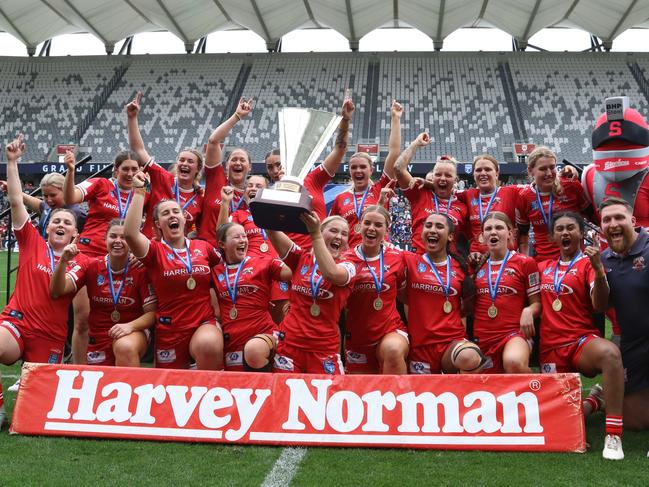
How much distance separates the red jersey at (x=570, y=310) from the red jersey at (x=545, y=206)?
802 mm

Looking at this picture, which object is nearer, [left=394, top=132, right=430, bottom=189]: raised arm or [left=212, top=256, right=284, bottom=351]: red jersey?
[left=212, top=256, right=284, bottom=351]: red jersey

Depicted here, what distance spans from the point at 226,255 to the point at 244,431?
129 centimetres

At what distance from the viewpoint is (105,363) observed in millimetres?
4602

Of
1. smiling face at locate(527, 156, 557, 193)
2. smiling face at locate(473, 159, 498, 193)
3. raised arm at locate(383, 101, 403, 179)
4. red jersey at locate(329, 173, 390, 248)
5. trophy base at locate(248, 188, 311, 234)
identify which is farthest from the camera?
red jersey at locate(329, 173, 390, 248)

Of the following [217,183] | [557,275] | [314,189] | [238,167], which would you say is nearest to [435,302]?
[557,275]

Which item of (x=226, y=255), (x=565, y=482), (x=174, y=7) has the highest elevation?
(x=174, y=7)

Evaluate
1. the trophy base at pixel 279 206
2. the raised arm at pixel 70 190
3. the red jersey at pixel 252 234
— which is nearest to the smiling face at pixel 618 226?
the trophy base at pixel 279 206

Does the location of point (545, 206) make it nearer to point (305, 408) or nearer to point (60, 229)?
point (305, 408)

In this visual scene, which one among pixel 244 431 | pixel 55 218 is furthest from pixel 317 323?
pixel 55 218

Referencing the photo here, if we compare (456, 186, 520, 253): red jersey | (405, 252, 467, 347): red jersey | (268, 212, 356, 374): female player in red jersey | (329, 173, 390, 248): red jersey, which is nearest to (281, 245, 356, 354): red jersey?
(268, 212, 356, 374): female player in red jersey

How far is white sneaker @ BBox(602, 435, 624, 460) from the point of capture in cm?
341

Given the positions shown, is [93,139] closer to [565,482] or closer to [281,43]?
[281,43]

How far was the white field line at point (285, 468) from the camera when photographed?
10.0 feet

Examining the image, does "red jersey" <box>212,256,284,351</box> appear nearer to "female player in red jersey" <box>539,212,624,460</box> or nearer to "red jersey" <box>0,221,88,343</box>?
"red jersey" <box>0,221,88,343</box>
